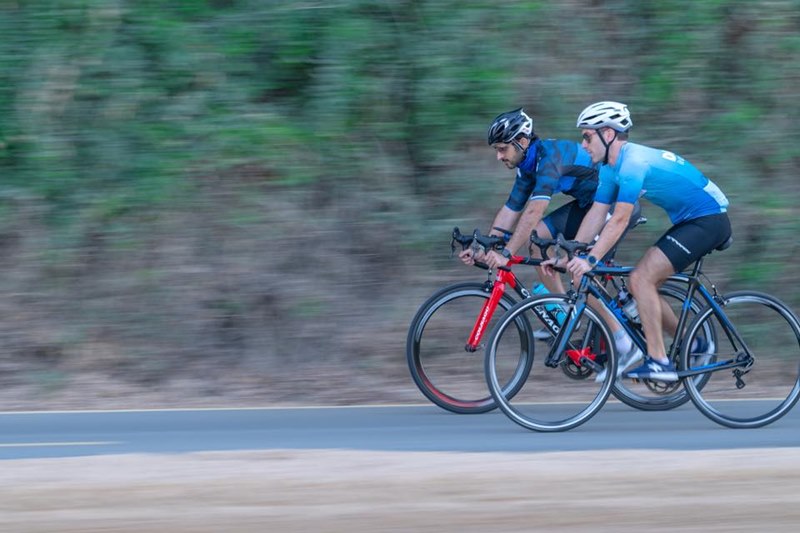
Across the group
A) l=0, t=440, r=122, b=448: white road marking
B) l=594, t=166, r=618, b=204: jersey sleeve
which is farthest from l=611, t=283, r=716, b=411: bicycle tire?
l=0, t=440, r=122, b=448: white road marking

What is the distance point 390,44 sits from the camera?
11227mm

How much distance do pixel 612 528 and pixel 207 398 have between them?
5408 millimetres

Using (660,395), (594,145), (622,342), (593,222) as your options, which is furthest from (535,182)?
(660,395)

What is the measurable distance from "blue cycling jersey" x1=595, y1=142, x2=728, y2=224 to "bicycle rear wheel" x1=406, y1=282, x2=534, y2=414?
1263 millimetres

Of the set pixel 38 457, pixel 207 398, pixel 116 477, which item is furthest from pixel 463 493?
pixel 207 398

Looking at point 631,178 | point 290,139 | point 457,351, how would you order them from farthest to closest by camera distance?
point 290,139
point 457,351
point 631,178

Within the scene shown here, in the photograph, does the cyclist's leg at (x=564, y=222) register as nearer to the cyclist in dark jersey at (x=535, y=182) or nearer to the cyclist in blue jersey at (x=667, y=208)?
the cyclist in dark jersey at (x=535, y=182)

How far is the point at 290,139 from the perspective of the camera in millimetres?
10969

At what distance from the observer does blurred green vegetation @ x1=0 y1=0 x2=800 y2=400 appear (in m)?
10.7

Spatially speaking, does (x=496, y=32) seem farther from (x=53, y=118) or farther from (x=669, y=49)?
(x=53, y=118)

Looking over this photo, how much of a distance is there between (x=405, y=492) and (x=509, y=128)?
11.0 feet

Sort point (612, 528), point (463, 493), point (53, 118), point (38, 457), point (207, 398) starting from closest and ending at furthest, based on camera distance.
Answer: point (612, 528)
point (463, 493)
point (38, 457)
point (207, 398)
point (53, 118)

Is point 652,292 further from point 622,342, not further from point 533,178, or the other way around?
point 533,178

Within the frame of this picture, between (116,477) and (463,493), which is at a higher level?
(116,477)
